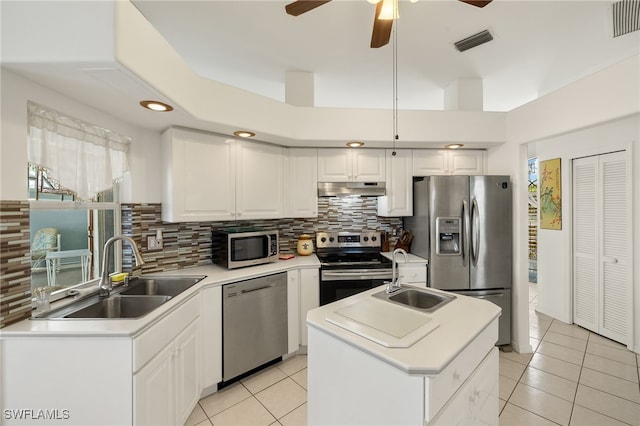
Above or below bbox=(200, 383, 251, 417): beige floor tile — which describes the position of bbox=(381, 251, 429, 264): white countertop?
above

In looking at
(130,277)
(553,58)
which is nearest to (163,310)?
(130,277)

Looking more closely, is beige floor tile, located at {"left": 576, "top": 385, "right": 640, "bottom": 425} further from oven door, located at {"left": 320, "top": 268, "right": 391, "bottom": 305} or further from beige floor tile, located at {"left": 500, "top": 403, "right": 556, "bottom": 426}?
oven door, located at {"left": 320, "top": 268, "right": 391, "bottom": 305}

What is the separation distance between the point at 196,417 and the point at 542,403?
262 cm

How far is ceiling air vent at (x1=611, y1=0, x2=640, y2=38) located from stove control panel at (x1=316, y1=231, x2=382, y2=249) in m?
2.60

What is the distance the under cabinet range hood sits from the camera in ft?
9.65

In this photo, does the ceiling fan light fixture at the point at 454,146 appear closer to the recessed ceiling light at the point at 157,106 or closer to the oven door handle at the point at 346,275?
→ the oven door handle at the point at 346,275

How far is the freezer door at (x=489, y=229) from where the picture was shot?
2.74 meters

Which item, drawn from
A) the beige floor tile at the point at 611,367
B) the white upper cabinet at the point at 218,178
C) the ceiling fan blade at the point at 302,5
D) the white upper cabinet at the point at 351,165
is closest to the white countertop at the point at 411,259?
the white upper cabinet at the point at 351,165

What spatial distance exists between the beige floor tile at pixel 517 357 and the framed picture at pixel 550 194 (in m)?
1.78

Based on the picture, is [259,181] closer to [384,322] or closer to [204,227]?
[204,227]

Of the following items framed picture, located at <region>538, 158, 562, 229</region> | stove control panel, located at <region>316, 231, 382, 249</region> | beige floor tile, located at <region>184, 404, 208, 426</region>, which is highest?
framed picture, located at <region>538, 158, 562, 229</region>

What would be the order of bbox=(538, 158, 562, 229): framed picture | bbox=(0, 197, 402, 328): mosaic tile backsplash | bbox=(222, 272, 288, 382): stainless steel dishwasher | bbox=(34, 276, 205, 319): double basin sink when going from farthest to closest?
bbox=(538, 158, 562, 229): framed picture < bbox=(222, 272, 288, 382): stainless steel dishwasher < bbox=(34, 276, 205, 319): double basin sink < bbox=(0, 197, 402, 328): mosaic tile backsplash

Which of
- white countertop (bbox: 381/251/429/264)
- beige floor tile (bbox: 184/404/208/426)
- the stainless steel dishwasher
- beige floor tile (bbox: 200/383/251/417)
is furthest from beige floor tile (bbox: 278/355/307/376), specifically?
white countertop (bbox: 381/251/429/264)

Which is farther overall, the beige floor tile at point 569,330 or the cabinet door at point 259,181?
the beige floor tile at point 569,330
